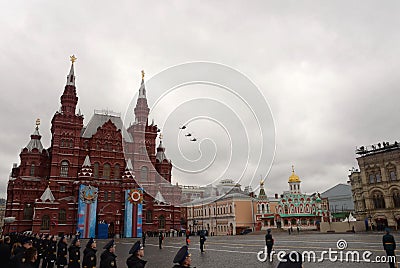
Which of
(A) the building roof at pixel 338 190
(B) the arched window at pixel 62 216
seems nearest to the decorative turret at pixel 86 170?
(B) the arched window at pixel 62 216

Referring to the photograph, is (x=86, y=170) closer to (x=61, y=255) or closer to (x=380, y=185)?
(x=61, y=255)

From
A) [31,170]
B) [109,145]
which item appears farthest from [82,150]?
[31,170]

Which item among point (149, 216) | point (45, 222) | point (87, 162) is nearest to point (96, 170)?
point (87, 162)

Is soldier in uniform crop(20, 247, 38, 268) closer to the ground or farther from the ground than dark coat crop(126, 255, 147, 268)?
farther from the ground

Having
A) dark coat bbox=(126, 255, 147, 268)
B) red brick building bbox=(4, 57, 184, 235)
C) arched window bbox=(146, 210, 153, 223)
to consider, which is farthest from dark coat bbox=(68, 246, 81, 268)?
arched window bbox=(146, 210, 153, 223)

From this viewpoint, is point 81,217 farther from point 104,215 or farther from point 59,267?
point 59,267

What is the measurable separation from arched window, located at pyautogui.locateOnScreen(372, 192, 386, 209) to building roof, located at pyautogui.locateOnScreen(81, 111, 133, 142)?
143 ft

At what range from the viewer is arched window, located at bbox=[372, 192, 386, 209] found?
51156 mm

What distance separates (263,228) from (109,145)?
112ft

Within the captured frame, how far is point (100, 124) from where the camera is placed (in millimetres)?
58062

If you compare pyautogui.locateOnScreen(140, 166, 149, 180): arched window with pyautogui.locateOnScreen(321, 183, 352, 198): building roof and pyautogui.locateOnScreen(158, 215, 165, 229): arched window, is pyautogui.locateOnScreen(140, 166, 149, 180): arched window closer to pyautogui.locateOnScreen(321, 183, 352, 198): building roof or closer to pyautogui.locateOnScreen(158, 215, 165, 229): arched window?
pyautogui.locateOnScreen(158, 215, 165, 229): arched window

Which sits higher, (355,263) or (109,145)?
(109,145)

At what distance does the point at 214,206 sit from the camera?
73.6 m

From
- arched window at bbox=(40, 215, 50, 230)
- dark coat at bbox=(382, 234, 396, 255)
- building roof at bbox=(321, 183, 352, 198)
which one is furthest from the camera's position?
building roof at bbox=(321, 183, 352, 198)
